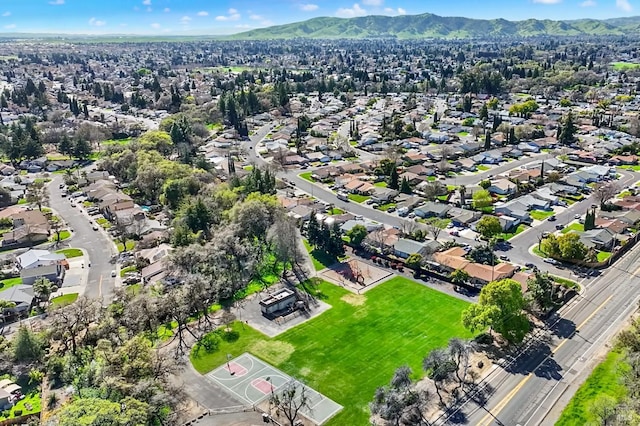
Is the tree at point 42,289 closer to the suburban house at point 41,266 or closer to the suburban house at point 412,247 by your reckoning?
the suburban house at point 41,266

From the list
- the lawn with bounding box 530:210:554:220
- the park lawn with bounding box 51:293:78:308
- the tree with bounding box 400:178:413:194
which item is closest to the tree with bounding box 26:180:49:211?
the park lawn with bounding box 51:293:78:308

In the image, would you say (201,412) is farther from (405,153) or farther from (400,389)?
(405,153)

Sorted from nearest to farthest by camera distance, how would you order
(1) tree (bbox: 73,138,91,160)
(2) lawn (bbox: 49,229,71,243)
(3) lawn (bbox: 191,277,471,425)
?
(3) lawn (bbox: 191,277,471,425) < (2) lawn (bbox: 49,229,71,243) < (1) tree (bbox: 73,138,91,160)

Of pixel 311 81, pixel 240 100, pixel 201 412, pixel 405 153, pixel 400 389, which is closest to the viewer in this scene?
pixel 400 389

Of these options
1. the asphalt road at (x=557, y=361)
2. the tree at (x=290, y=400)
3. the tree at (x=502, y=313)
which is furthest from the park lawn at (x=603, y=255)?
the tree at (x=290, y=400)

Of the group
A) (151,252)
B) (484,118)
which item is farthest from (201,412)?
(484,118)

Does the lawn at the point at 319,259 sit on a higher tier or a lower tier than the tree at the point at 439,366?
lower

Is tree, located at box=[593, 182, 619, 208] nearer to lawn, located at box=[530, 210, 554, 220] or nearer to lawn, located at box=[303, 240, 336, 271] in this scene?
lawn, located at box=[530, 210, 554, 220]
